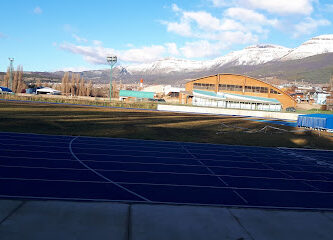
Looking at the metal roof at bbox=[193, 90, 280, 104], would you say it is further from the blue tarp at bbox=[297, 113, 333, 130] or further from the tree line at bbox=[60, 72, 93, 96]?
the tree line at bbox=[60, 72, 93, 96]

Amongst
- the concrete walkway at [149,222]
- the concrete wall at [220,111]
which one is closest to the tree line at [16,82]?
the concrete wall at [220,111]

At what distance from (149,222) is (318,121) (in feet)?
122

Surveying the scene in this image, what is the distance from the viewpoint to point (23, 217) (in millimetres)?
6414

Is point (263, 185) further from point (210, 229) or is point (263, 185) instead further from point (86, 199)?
point (86, 199)

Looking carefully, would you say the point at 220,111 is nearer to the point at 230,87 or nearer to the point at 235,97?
the point at 235,97

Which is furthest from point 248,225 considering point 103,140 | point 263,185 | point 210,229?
point 103,140

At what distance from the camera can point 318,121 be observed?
1463 inches

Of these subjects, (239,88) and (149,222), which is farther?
(239,88)

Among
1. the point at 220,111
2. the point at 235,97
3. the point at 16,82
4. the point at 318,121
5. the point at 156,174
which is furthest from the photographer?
the point at 16,82

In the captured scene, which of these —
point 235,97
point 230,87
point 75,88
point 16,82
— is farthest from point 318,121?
point 16,82

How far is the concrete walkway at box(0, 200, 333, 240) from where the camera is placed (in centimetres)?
595

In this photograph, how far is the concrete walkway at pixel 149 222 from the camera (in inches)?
234

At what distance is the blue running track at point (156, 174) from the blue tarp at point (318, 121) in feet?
69.4

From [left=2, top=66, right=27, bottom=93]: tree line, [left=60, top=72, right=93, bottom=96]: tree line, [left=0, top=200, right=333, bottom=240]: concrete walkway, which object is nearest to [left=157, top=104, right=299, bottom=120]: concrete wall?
[left=0, top=200, right=333, bottom=240]: concrete walkway
